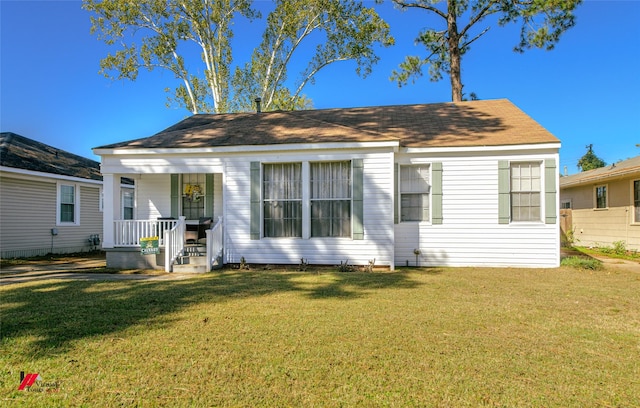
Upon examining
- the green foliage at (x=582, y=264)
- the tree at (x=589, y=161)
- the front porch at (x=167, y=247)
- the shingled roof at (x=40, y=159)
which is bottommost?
the green foliage at (x=582, y=264)

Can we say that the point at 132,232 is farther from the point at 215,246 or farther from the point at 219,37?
the point at 219,37

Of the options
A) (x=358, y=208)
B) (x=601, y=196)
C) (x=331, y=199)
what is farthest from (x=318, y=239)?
(x=601, y=196)

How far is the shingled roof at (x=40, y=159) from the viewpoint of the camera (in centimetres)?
1227

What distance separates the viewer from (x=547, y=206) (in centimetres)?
895

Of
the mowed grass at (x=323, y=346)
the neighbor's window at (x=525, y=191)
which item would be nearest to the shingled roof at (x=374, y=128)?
the neighbor's window at (x=525, y=191)

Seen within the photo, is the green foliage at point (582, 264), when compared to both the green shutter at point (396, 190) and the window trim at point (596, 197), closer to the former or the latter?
the green shutter at point (396, 190)

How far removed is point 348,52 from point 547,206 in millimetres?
16383

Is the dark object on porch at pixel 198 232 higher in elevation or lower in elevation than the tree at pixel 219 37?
lower

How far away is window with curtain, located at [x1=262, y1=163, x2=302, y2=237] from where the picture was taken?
9148 mm

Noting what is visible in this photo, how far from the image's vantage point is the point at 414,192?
953 centimetres

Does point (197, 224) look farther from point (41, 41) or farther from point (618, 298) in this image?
point (618, 298)

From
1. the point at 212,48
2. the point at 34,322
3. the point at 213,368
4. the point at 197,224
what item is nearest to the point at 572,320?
the point at 213,368

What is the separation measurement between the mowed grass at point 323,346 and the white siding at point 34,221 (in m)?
7.35

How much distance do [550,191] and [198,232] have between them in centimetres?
888
